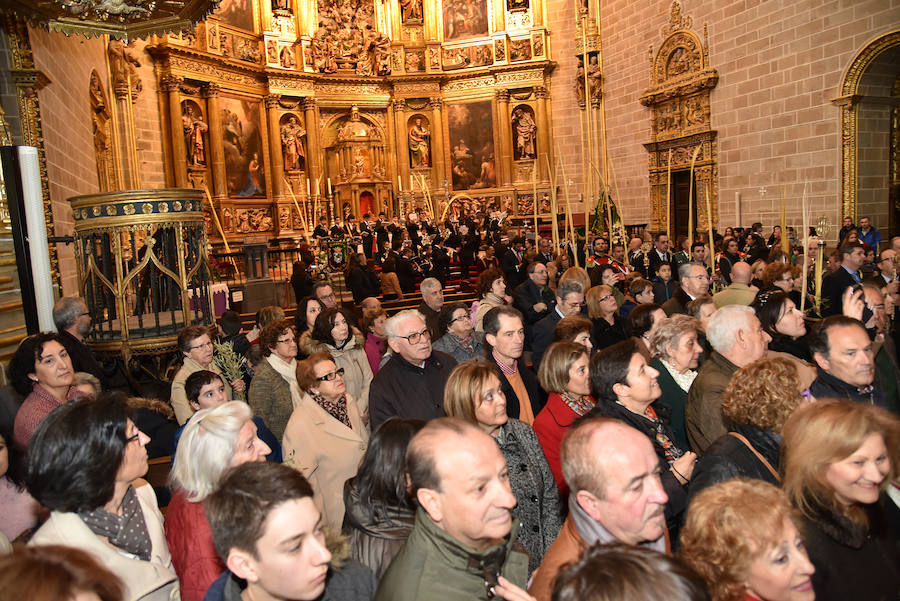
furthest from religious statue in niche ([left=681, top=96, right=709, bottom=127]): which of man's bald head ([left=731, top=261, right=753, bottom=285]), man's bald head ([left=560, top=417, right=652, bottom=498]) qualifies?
man's bald head ([left=560, top=417, right=652, bottom=498])

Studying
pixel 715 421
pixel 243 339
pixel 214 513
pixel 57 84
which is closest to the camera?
pixel 214 513

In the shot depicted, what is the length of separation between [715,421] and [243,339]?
4.26 meters

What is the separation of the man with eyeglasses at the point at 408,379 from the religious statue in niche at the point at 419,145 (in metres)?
17.4

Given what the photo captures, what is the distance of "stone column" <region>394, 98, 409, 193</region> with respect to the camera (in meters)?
20.9

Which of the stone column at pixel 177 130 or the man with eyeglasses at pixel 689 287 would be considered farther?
the stone column at pixel 177 130

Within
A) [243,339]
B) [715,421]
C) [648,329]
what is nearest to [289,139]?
[243,339]

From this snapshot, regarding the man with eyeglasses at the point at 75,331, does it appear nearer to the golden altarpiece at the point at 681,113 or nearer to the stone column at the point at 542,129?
the golden altarpiece at the point at 681,113

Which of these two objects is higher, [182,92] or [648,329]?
[182,92]

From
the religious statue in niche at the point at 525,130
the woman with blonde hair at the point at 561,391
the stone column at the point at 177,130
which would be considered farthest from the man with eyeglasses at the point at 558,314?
the religious statue in niche at the point at 525,130

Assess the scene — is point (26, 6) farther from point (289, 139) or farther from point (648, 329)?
point (289, 139)

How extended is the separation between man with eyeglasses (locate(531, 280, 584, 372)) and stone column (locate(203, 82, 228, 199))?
13.7 meters

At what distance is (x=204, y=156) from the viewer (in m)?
17.7

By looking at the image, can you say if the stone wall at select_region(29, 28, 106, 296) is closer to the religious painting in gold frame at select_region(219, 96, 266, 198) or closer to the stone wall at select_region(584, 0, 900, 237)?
the religious painting in gold frame at select_region(219, 96, 266, 198)

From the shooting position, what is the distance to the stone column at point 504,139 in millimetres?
20703
